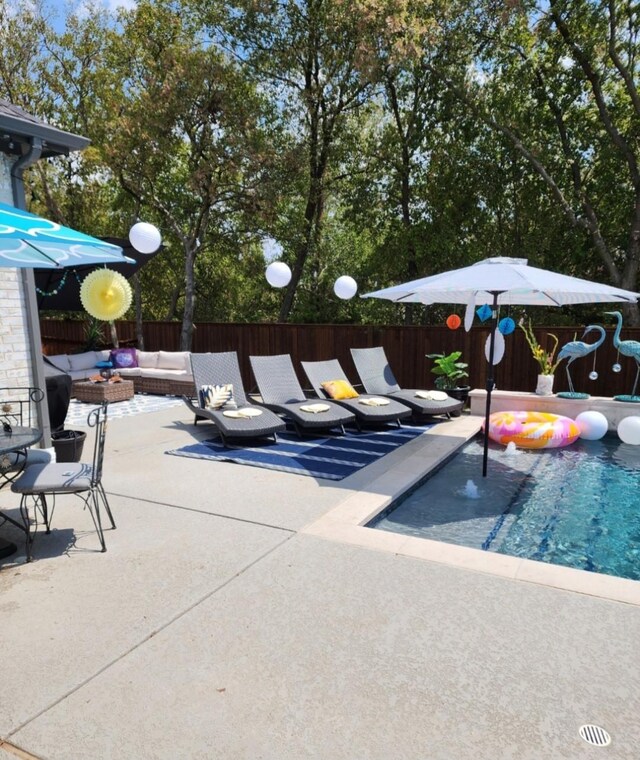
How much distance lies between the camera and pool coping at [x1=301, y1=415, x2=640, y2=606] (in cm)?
348

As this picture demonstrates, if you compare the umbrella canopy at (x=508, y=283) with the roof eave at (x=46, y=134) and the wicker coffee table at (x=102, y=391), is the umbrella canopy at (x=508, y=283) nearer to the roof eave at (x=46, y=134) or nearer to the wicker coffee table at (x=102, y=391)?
the roof eave at (x=46, y=134)

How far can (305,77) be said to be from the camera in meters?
15.5

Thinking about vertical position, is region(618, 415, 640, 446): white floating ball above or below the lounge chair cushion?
below

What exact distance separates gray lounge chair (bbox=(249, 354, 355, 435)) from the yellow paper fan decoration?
2.64m

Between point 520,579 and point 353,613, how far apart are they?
1.18 meters

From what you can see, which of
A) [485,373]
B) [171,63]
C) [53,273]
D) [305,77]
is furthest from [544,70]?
[53,273]

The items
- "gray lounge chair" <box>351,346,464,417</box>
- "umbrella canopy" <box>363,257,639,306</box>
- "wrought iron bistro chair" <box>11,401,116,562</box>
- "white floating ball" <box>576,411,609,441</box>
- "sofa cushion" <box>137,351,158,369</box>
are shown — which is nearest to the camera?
"wrought iron bistro chair" <box>11,401,116,562</box>

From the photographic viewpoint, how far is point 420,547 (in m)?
4.05

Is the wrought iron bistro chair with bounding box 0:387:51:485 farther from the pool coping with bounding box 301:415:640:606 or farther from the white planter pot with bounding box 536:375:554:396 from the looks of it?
the white planter pot with bounding box 536:375:554:396

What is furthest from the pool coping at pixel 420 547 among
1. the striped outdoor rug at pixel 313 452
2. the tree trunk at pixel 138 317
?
the tree trunk at pixel 138 317

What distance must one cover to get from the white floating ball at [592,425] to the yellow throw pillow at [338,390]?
11.2ft

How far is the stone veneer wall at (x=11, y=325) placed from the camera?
18.4 feet

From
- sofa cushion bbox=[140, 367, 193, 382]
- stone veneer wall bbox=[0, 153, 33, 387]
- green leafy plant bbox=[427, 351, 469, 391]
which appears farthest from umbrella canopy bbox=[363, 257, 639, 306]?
sofa cushion bbox=[140, 367, 193, 382]

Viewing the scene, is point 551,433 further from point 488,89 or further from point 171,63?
point 171,63
